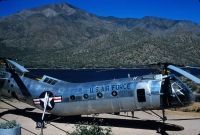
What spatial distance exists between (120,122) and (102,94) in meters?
3.41

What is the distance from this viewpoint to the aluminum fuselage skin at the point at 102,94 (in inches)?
792

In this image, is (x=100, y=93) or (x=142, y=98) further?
(x=100, y=93)

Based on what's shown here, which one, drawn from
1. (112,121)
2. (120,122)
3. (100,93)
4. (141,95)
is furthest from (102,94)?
(112,121)

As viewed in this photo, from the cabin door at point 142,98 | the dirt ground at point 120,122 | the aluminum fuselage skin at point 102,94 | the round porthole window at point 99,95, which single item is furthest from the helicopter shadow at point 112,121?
the cabin door at point 142,98

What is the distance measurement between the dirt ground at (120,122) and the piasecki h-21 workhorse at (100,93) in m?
1.08

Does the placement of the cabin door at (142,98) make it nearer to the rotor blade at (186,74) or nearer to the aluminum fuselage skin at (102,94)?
the aluminum fuselage skin at (102,94)

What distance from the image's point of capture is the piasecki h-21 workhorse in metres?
19.7

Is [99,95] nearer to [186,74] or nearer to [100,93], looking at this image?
[100,93]

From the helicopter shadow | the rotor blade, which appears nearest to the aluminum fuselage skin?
the helicopter shadow

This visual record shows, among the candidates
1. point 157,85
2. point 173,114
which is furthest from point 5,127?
point 173,114

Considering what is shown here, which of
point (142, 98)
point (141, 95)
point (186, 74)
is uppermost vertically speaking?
point (186, 74)

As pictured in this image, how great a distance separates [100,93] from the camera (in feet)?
70.3

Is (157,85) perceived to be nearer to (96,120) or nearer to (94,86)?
(94,86)

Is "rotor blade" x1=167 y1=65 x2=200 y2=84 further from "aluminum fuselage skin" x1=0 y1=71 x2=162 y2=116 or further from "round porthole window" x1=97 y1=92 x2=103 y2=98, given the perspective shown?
"round porthole window" x1=97 y1=92 x2=103 y2=98
